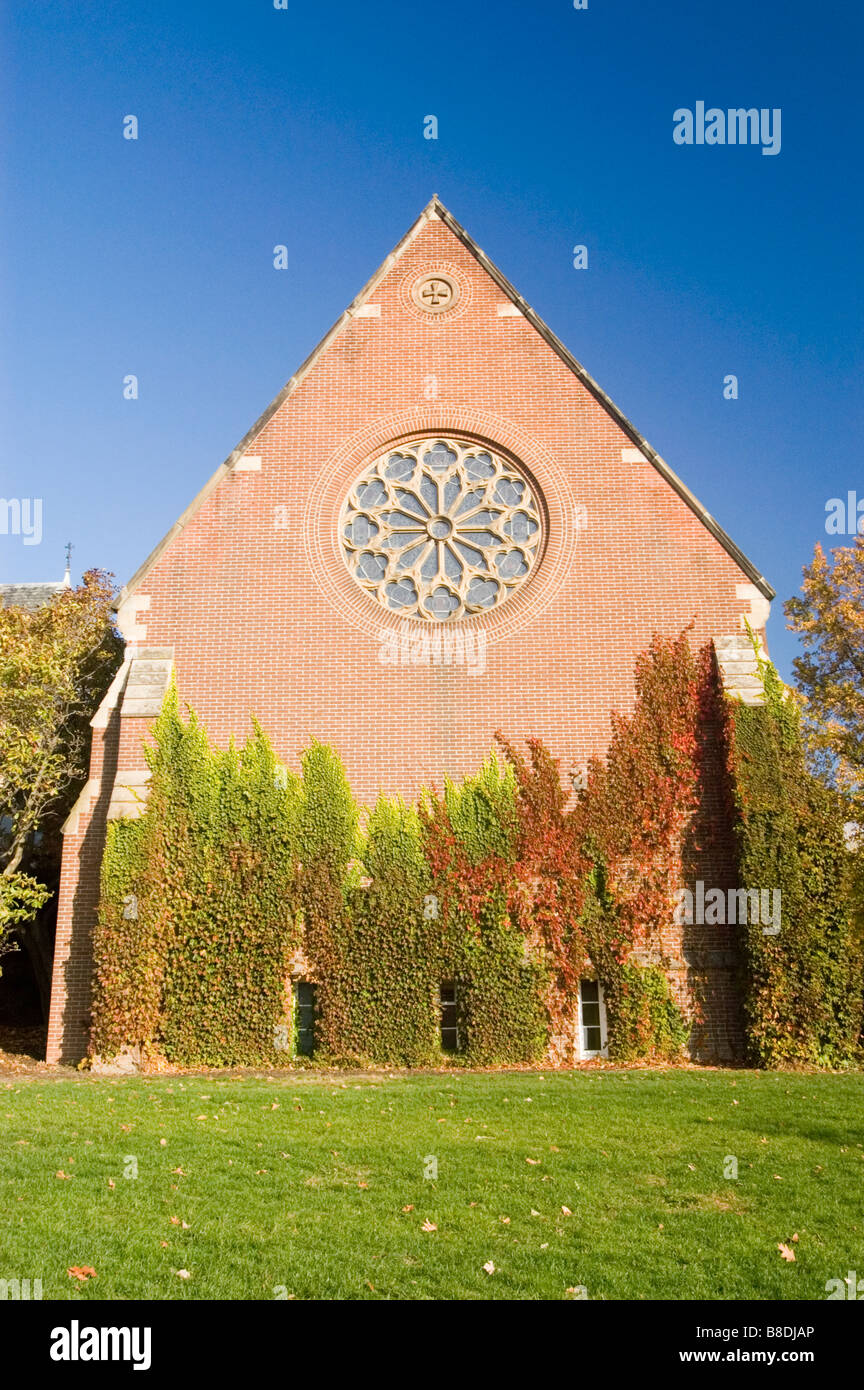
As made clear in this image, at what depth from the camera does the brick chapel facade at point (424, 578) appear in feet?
52.2

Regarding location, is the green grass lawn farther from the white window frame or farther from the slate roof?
the slate roof

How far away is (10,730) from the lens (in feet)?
58.9

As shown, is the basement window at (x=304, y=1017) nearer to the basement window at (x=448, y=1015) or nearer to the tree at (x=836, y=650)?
the basement window at (x=448, y=1015)

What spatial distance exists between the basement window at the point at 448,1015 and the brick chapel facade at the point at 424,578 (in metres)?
2.97

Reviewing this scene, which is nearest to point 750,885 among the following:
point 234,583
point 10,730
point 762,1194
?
point 762,1194

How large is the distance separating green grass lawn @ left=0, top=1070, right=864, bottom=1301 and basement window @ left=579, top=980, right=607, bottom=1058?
7.28 feet

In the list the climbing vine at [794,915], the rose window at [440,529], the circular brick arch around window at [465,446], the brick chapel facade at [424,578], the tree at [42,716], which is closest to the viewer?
the climbing vine at [794,915]

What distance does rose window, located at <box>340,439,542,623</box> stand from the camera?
1688 centimetres

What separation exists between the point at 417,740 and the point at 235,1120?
6.66 meters

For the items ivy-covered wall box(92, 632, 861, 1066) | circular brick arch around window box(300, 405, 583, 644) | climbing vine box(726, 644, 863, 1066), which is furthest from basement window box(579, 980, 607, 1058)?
circular brick arch around window box(300, 405, 583, 644)

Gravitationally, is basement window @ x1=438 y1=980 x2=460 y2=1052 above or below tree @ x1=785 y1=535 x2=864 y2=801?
below

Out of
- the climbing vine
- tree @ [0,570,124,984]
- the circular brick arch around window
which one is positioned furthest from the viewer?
tree @ [0,570,124,984]

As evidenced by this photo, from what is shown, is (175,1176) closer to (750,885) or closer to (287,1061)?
(287,1061)

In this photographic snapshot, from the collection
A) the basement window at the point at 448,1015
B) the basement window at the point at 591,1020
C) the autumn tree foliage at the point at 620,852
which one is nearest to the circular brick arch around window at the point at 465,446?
the autumn tree foliage at the point at 620,852
